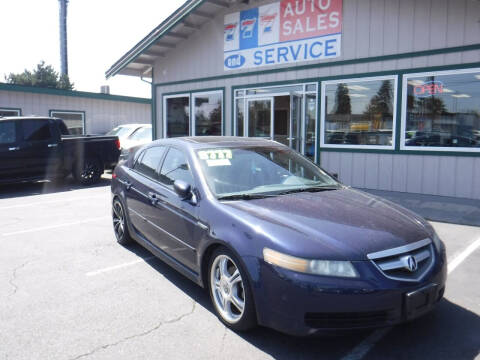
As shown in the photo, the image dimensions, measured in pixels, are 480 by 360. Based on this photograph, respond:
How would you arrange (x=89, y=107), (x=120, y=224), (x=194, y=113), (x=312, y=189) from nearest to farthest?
(x=312, y=189) < (x=120, y=224) < (x=194, y=113) < (x=89, y=107)

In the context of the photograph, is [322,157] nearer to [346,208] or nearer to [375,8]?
[375,8]

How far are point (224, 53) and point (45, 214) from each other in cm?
711

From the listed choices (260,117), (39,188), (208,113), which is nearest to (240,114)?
(260,117)

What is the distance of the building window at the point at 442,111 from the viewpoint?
819 centimetres

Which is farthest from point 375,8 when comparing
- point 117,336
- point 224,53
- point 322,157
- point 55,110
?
point 55,110

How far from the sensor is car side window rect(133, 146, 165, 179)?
476 cm

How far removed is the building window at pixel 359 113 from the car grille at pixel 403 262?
666 cm

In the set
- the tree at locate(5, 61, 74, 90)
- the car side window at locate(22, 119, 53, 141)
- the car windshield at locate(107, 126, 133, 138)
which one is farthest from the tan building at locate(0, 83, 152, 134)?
the tree at locate(5, 61, 74, 90)

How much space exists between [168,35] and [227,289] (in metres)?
11.4

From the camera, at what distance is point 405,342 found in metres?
3.04

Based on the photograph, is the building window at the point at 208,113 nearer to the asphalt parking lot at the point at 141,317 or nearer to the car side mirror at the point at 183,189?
the asphalt parking lot at the point at 141,317

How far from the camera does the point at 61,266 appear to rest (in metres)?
4.77

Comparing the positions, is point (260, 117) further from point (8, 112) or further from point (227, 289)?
point (8, 112)

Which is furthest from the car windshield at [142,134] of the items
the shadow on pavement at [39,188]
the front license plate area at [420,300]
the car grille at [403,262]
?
the front license plate area at [420,300]
